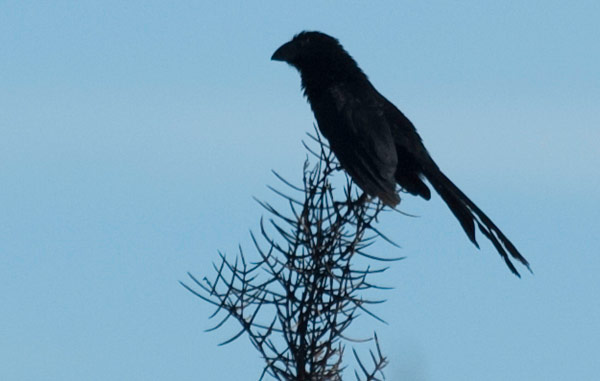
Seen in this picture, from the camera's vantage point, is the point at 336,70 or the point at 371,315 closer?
the point at 371,315

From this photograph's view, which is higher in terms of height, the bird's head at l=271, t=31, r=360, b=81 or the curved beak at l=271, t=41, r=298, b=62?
the bird's head at l=271, t=31, r=360, b=81

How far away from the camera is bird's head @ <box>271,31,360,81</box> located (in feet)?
21.8

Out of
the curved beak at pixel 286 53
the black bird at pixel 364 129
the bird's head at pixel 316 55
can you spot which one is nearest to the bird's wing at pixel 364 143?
the black bird at pixel 364 129

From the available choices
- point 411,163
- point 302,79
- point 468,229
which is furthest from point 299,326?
point 302,79

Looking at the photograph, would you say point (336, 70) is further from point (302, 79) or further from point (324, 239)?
point (324, 239)

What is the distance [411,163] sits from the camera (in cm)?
652

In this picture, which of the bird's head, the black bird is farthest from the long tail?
the bird's head

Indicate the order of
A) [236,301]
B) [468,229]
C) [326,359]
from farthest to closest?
[468,229] < [236,301] < [326,359]

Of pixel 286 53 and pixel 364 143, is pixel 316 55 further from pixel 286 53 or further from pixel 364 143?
pixel 364 143

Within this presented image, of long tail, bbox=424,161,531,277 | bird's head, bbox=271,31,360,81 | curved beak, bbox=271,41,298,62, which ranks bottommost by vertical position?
long tail, bbox=424,161,531,277

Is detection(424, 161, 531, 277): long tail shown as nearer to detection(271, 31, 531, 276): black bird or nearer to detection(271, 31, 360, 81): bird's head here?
detection(271, 31, 531, 276): black bird

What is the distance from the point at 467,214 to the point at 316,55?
150cm

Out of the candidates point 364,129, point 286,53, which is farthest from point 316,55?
point 364,129

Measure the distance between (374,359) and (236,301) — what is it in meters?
0.45
